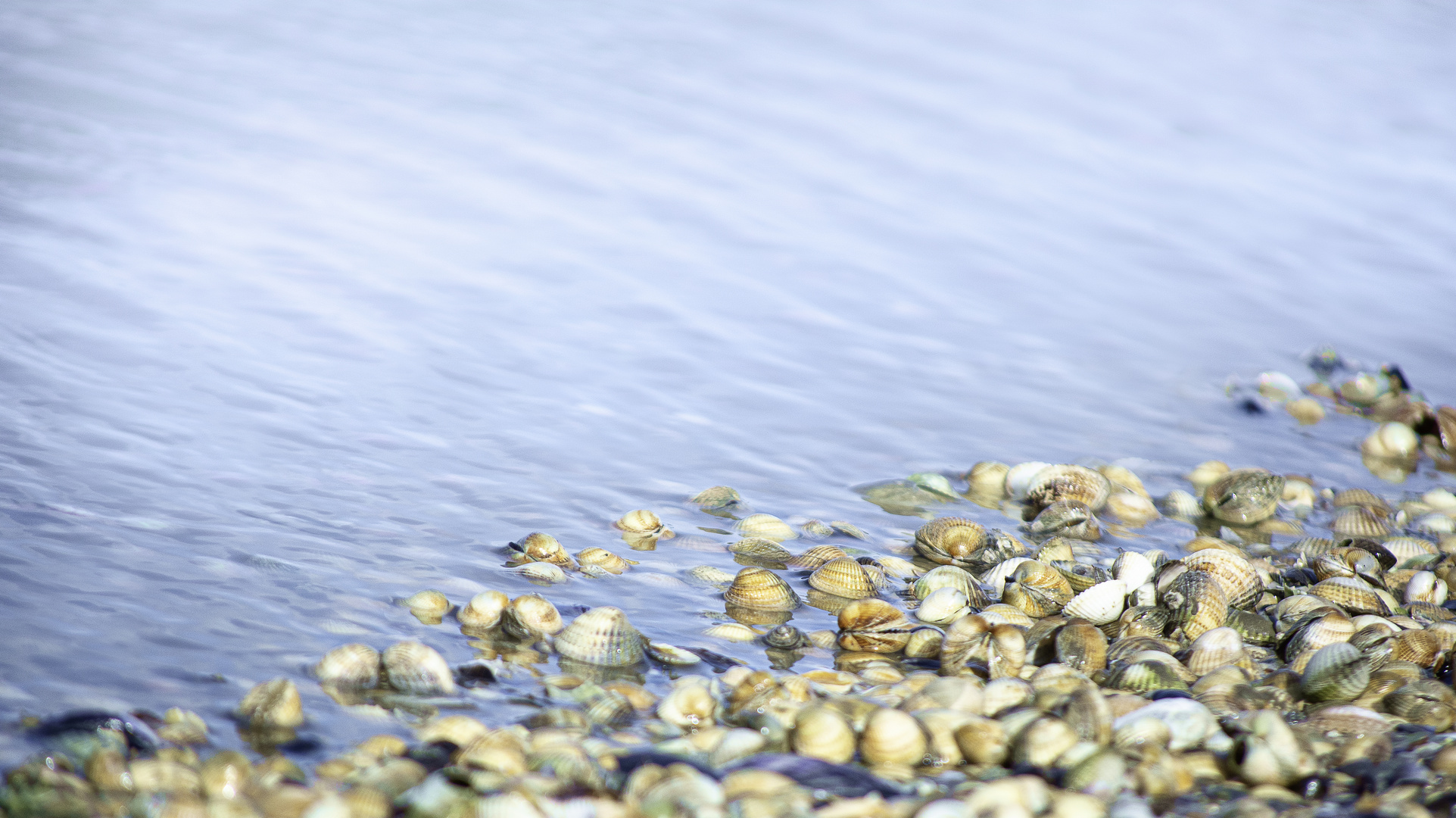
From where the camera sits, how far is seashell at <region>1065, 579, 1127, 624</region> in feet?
13.9

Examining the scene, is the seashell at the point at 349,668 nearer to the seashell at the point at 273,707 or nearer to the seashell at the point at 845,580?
the seashell at the point at 273,707

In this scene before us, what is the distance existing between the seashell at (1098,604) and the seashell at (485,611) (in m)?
2.03

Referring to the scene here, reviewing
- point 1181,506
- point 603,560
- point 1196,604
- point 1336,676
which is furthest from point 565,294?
point 1336,676

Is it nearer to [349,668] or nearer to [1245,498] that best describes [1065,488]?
[1245,498]

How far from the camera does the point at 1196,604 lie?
13.9 feet

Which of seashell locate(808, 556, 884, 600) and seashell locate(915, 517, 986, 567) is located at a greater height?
seashell locate(915, 517, 986, 567)

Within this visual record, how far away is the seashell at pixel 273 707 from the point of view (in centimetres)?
310

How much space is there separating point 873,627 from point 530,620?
1.17 meters

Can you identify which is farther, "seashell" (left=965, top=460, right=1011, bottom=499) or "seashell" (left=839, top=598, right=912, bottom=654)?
"seashell" (left=965, top=460, right=1011, bottom=499)

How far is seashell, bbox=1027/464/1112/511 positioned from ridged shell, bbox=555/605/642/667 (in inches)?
101

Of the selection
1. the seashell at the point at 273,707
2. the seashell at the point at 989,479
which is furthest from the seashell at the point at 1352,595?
the seashell at the point at 273,707

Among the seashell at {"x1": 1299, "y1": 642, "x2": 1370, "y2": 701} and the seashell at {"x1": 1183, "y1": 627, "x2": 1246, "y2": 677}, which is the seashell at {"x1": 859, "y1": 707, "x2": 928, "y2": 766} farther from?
the seashell at {"x1": 1299, "y1": 642, "x2": 1370, "y2": 701}

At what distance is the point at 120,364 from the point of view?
18.5 ft

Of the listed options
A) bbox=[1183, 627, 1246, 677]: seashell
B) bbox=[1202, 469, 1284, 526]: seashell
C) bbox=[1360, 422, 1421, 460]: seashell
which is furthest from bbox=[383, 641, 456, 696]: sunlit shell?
bbox=[1360, 422, 1421, 460]: seashell
